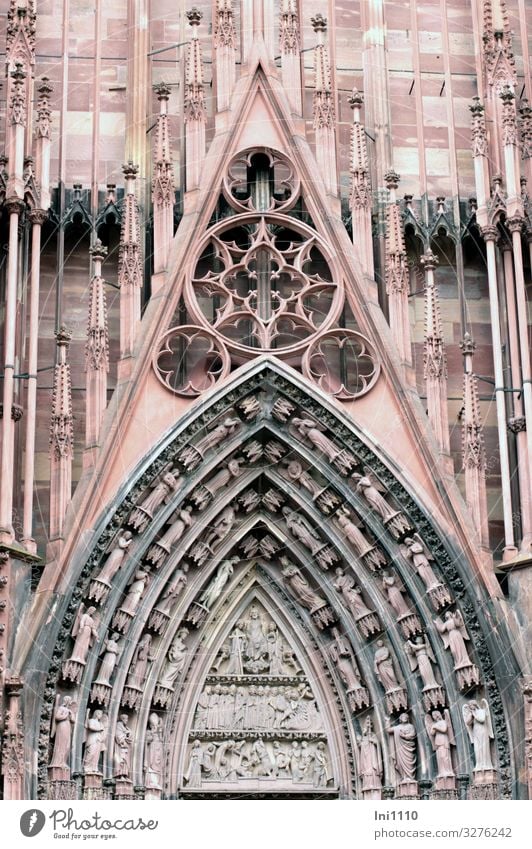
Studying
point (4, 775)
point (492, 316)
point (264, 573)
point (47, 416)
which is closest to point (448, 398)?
point (492, 316)

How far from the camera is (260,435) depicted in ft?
61.1

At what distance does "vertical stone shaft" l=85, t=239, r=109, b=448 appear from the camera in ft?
59.5

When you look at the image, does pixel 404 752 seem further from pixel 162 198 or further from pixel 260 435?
pixel 162 198

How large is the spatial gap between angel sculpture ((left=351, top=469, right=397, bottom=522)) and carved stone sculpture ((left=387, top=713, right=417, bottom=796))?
1694mm

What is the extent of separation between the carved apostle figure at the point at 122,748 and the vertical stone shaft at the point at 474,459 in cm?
333

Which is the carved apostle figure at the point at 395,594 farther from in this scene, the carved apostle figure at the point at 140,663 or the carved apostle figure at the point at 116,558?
the carved apostle figure at the point at 116,558

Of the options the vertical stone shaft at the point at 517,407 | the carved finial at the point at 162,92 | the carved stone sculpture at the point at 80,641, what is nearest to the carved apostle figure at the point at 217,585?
the carved stone sculpture at the point at 80,641

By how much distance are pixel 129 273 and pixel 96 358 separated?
2.77ft

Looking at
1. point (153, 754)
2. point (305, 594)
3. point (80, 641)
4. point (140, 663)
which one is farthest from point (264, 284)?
point (153, 754)

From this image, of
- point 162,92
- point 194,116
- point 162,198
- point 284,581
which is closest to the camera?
point 284,581

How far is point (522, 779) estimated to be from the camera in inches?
683

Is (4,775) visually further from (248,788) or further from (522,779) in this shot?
(522,779)

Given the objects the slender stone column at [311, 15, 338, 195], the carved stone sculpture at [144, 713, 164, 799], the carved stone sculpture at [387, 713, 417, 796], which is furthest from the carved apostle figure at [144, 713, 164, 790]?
the slender stone column at [311, 15, 338, 195]

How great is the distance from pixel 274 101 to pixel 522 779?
20.7 feet
